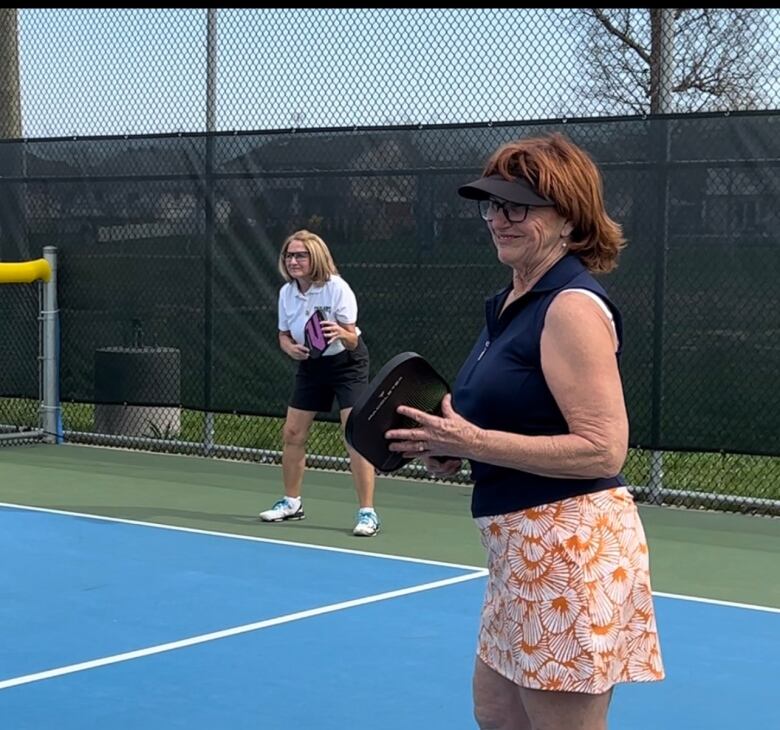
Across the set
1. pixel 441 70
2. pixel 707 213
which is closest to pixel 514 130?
pixel 441 70

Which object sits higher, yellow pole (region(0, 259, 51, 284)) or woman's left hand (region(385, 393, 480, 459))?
yellow pole (region(0, 259, 51, 284))

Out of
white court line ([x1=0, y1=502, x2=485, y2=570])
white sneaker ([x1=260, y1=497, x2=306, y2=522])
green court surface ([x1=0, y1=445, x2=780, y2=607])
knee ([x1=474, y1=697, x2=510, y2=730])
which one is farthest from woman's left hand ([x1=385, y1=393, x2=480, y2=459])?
white sneaker ([x1=260, y1=497, x2=306, y2=522])

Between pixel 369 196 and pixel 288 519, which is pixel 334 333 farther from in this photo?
pixel 369 196

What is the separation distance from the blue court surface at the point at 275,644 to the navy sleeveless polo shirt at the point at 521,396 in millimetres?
2084

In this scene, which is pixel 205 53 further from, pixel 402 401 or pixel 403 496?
pixel 402 401

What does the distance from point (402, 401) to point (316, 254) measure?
538cm

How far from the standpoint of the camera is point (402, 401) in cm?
314

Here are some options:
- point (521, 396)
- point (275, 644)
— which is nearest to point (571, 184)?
point (521, 396)

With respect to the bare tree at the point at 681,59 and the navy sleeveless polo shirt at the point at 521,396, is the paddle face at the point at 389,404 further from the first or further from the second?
the bare tree at the point at 681,59

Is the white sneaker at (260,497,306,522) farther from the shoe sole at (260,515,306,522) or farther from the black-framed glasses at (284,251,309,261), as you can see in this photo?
the black-framed glasses at (284,251,309,261)

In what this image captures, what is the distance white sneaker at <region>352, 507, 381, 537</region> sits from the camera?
839cm

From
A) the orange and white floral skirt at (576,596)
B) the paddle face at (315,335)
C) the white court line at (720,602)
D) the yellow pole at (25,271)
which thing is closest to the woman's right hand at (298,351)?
the paddle face at (315,335)

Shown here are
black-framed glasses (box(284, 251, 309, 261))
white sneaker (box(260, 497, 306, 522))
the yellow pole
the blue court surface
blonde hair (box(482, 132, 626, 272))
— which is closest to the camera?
blonde hair (box(482, 132, 626, 272))

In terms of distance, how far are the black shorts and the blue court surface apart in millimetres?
904
